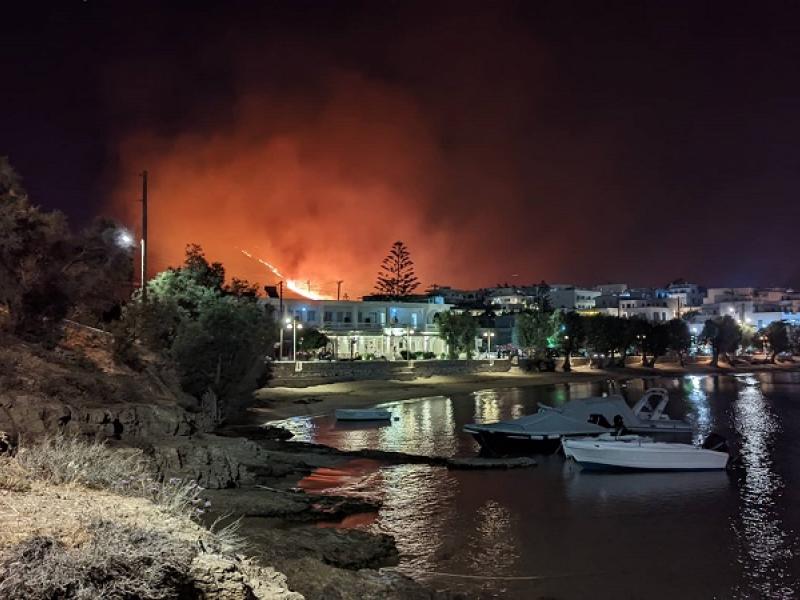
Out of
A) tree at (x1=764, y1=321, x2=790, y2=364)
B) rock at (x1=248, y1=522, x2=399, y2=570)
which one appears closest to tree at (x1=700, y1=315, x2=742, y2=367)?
tree at (x1=764, y1=321, x2=790, y2=364)

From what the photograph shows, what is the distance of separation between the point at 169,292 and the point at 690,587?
147 feet

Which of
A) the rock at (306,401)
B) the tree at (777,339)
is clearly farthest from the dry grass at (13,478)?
the tree at (777,339)

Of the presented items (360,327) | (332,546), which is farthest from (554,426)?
(360,327)

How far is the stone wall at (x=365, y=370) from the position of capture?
236 feet

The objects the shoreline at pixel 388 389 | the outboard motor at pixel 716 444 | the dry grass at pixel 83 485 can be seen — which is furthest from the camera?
the shoreline at pixel 388 389

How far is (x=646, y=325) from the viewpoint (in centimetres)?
13662

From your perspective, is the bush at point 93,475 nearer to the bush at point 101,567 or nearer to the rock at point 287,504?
the bush at point 101,567

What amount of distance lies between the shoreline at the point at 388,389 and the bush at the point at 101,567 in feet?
134

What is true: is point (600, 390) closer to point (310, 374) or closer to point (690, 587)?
point (310, 374)

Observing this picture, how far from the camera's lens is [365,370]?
3223 inches

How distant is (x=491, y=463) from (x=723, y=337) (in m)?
135

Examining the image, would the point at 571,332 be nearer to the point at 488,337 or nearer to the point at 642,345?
the point at 488,337

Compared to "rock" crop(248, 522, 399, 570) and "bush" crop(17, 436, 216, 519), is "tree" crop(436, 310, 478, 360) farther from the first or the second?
"bush" crop(17, 436, 216, 519)

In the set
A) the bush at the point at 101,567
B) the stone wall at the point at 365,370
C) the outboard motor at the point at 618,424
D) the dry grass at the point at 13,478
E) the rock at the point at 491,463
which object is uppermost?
the dry grass at the point at 13,478
